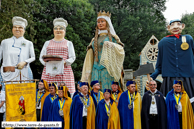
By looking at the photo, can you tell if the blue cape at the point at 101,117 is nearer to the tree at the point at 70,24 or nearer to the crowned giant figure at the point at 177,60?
the crowned giant figure at the point at 177,60

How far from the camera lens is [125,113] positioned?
21.0 ft

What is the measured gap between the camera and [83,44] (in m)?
19.9

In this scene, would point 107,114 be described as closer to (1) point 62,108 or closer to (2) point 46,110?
(1) point 62,108

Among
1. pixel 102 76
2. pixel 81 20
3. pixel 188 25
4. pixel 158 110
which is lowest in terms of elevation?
pixel 158 110

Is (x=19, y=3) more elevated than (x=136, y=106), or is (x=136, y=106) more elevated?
(x=19, y=3)

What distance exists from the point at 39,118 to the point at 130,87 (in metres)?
2.69

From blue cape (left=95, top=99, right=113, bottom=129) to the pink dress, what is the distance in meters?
1.48

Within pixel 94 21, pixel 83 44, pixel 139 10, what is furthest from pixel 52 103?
pixel 139 10

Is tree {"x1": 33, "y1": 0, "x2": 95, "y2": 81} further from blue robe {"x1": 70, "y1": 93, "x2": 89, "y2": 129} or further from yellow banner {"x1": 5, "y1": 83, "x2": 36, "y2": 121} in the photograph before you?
blue robe {"x1": 70, "y1": 93, "x2": 89, "y2": 129}

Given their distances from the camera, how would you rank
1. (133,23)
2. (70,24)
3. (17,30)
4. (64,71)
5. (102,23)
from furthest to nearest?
1. (133,23)
2. (70,24)
3. (17,30)
4. (64,71)
5. (102,23)

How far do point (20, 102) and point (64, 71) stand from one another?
5.01 feet

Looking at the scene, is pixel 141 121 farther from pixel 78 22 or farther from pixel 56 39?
pixel 78 22

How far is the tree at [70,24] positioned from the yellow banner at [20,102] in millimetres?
10344

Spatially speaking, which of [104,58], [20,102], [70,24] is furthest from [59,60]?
[70,24]
